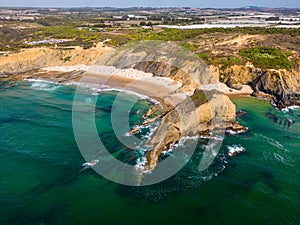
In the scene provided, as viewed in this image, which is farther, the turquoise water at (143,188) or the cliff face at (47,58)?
the cliff face at (47,58)

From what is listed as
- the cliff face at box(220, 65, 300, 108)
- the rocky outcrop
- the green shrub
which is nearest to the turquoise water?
the rocky outcrop

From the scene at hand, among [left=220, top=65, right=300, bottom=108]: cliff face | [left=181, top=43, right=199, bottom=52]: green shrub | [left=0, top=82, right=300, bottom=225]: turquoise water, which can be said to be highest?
[left=181, top=43, right=199, bottom=52]: green shrub

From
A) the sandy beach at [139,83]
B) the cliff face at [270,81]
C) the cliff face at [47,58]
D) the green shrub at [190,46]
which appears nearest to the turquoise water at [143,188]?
the cliff face at [270,81]

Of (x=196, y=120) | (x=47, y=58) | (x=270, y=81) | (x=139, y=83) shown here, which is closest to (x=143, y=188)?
(x=196, y=120)

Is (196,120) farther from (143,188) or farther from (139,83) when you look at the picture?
(139,83)

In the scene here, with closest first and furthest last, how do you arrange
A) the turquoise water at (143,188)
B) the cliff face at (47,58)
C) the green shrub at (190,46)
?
1. the turquoise water at (143,188)
2. the cliff face at (47,58)
3. the green shrub at (190,46)

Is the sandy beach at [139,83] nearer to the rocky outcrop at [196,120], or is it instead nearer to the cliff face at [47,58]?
the cliff face at [47,58]

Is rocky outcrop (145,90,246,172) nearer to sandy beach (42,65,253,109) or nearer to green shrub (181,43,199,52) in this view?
sandy beach (42,65,253,109)

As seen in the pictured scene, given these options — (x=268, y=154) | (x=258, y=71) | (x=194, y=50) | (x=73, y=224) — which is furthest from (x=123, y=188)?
(x=194, y=50)

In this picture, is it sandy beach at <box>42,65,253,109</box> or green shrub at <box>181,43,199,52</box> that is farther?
green shrub at <box>181,43,199,52</box>

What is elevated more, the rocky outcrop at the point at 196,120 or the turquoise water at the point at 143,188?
the rocky outcrop at the point at 196,120
